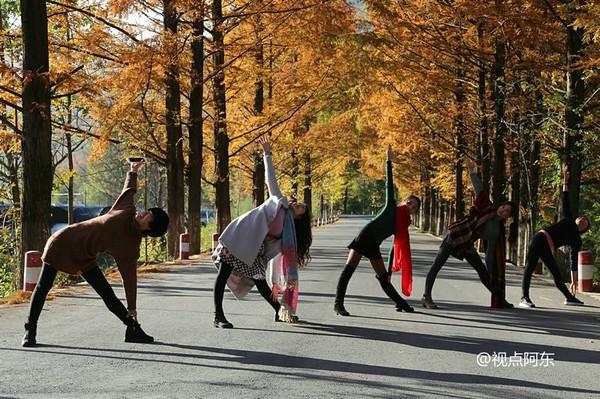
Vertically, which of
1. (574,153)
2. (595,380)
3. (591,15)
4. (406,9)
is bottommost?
(595,380)

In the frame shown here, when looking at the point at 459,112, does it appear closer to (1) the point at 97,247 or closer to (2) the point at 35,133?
(2) the point at 35,133

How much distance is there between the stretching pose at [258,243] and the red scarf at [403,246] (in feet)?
4.89

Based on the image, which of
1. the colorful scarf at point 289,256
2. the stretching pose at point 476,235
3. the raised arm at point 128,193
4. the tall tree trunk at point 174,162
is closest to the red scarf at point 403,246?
the stretching pose at point 476,235

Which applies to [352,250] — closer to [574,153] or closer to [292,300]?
[292,300]

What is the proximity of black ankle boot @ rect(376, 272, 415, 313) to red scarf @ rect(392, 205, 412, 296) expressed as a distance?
0.50ft

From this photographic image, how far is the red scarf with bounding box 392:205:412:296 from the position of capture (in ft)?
30.0

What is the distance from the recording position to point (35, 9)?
40.2ft

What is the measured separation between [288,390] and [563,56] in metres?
13.8

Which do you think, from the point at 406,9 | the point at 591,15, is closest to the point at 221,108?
the point at 406,9

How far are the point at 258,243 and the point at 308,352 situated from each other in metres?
1.55

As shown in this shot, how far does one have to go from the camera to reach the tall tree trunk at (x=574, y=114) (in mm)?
14062

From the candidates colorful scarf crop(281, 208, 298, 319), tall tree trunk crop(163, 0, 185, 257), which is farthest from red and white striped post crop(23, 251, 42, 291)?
tall tree trunk crop(163, 0, 185, 257)

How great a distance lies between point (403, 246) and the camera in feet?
30.6

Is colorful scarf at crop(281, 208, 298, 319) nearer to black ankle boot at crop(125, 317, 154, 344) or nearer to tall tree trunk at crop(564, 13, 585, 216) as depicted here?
black ankle boot at crop(125, 317, 154, 344)
